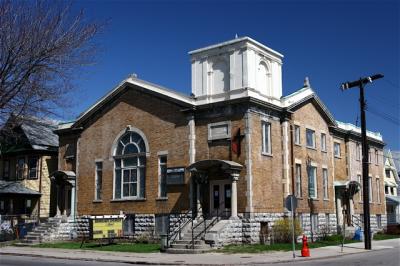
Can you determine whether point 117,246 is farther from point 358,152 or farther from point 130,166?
point 358,152

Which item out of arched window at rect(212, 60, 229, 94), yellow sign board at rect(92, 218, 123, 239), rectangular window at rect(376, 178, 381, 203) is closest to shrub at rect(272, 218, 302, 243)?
arched window at rect(212, 60, 229, 94)

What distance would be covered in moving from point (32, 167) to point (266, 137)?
67.7 ft

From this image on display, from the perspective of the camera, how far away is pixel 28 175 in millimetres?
43250

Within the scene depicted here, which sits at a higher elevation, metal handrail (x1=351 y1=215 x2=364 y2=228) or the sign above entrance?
the sign above entrance

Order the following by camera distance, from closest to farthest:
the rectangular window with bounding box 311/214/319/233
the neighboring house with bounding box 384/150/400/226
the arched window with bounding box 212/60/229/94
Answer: the arched window with bounding box 212/60/229/94
the rectangular window with bounding box 311/214/319/233
the neighboring house with bounding box 384/150/400/226

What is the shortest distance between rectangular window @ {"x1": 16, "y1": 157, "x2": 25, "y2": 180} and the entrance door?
1892 cm

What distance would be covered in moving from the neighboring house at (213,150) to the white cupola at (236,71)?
6cm

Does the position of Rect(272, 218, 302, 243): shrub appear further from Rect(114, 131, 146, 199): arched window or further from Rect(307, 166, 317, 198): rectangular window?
Rect(114, 131, 146, 199): arched window

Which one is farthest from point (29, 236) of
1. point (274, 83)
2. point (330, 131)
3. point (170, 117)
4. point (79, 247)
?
point (330, 131)

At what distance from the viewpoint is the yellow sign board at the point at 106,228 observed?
102 ft

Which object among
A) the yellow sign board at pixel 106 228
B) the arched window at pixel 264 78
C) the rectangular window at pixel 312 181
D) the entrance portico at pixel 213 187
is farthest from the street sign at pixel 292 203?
the rectangular window at pixel 312 181

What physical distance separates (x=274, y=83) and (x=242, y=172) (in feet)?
22.7

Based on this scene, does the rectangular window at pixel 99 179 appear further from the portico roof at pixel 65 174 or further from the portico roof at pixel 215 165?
the portico roof at pixel 215 165

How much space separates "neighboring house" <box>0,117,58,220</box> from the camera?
4206 cm
